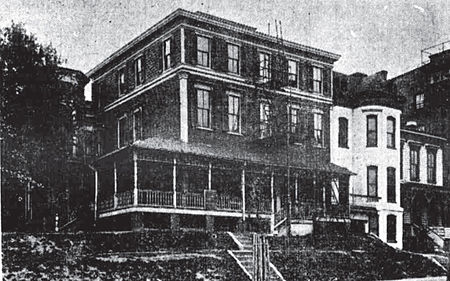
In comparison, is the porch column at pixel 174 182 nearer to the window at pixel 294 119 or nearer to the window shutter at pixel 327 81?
the window at pixel 294 119

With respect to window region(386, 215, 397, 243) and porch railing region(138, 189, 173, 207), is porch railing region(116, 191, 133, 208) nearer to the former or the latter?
porch railing region(138, 189, 173, 207)

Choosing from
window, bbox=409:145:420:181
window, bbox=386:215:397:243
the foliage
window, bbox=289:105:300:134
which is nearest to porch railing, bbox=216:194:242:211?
window, bbox=289:105:300:134

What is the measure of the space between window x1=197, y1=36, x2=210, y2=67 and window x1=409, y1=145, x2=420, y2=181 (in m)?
15.7

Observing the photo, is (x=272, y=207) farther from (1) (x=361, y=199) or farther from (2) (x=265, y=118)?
(1) (x=361, y=199)

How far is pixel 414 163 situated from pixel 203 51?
16.6 metres

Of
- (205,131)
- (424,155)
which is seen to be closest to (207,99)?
(205,131)

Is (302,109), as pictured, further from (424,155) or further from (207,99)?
(424,155)

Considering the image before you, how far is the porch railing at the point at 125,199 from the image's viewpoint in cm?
2258

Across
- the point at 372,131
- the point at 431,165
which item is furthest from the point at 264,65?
the point at 431,165

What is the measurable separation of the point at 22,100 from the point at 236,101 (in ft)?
33.6

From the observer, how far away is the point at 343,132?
1255 inches

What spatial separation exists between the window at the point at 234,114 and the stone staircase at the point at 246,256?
7191 mm

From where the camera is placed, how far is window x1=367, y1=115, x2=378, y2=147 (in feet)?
103

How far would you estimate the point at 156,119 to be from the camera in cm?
2681
